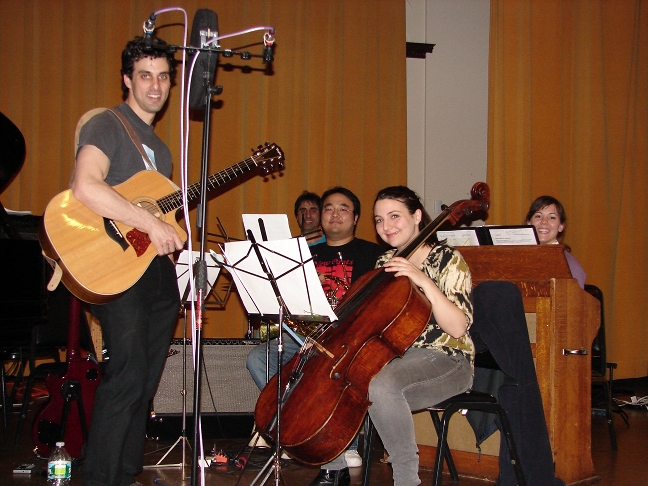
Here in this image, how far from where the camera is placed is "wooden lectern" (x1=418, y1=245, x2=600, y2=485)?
288 centimetres

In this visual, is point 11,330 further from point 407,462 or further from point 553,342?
point 553,342

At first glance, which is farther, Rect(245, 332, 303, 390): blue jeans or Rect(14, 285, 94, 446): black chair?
Rect(14, 285, 94, 446): black chair

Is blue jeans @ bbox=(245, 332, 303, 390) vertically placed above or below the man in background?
below

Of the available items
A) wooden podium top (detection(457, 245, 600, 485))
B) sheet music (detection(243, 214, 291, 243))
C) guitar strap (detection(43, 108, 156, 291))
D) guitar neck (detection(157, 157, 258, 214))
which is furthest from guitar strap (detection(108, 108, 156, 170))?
wooden podium top (detection(457, 245, 600, 485))

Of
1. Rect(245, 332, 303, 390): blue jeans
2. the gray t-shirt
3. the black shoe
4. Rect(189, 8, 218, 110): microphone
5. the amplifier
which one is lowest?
the black shoe

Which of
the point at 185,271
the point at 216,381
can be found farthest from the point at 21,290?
the point at 216,381

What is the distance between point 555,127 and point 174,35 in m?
3.50

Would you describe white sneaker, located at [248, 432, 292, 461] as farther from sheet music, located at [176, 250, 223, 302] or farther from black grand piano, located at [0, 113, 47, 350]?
black grand piano, located at [0, 113, 47, 350]

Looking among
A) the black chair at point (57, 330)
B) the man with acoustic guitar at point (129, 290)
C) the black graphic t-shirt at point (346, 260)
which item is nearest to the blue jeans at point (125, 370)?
the man with acoustic guitar at point (129, 290)

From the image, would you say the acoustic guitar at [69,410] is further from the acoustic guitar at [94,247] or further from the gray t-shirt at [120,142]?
the gray t-shirt at [120,142]

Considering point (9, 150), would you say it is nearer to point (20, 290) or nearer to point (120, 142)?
point (20, 290)

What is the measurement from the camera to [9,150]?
4.47 m

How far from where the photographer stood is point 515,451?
233 cm

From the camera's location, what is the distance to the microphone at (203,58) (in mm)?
1965
